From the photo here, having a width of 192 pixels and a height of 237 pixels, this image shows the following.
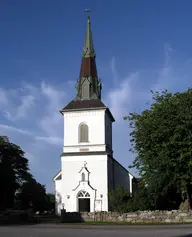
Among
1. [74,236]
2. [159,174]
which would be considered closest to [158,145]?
[159,174]

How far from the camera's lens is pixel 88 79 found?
47406mm

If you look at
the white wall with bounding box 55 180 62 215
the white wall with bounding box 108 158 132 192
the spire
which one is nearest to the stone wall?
the white wall with bounding box 55 180 62 215

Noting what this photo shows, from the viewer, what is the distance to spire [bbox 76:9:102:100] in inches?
1850

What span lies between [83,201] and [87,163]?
5.14 metres

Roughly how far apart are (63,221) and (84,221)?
7.17 feet

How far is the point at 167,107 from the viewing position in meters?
30.7

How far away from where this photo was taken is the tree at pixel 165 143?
95.4 feet

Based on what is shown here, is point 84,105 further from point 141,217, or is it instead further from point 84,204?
point 141,217

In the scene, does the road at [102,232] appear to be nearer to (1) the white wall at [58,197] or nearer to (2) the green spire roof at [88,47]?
(1) the white wall at [58,197]

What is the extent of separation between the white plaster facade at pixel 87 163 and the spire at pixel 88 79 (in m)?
2.73

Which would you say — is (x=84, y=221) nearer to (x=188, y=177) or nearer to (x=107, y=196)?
(x=107, y=196)

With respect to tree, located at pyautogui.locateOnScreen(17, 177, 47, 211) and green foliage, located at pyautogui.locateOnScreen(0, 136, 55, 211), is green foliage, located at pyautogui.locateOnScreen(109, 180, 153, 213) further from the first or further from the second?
tree, located at pyautogui.locateOnScreen(17, 177, 47, 211)

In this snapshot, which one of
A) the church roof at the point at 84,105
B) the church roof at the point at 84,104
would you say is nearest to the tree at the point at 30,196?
the church roof at the point at 84,105

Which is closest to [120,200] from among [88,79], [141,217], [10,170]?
[141,217]
